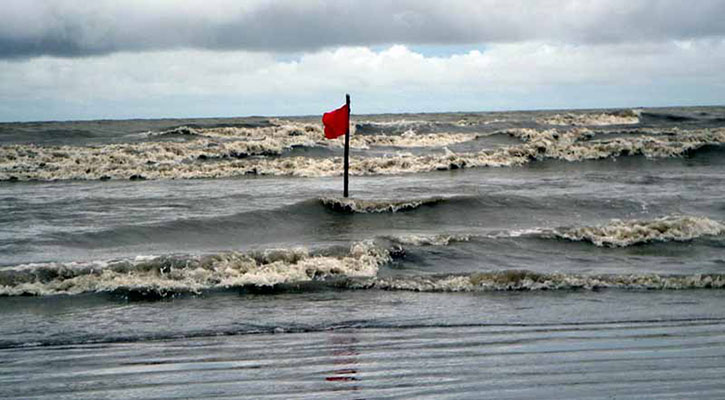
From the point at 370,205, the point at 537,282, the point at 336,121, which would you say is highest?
the point at 336,121

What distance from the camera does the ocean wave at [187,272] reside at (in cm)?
979

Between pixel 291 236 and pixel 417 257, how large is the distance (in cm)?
321

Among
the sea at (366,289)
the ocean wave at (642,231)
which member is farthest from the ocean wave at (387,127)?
the ocean wave at (642,231)

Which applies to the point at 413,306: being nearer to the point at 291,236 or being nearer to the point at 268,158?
the point at 291,236

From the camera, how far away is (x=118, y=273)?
10258 mm

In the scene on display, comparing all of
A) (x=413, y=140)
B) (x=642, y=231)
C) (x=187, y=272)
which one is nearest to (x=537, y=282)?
(x=642, y=231)

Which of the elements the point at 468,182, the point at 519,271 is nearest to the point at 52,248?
the point at 519,271

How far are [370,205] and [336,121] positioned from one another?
2.24 metres

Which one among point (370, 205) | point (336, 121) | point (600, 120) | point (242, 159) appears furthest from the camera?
point (600, 120)

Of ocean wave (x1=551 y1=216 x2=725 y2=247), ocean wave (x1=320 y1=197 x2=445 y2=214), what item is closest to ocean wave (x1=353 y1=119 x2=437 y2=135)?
ocean wave (x1=320 y1=197 x2=445 y2=214)

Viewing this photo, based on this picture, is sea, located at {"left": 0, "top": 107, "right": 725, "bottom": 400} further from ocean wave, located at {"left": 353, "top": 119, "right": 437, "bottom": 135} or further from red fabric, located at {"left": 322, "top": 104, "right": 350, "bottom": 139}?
ocean wave, located at {"left": 353, "top": 119, "right": 437, "bottom": 135}

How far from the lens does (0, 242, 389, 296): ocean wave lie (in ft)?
32.1

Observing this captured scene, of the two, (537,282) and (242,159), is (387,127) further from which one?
(537,282)

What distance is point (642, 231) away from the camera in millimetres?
13195
